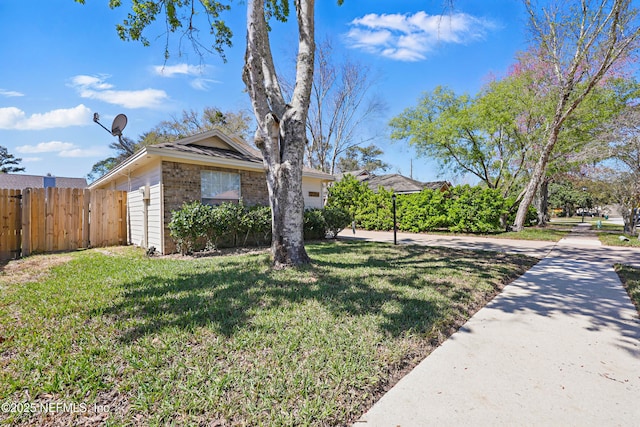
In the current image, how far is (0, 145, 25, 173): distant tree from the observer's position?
36081 millimetres

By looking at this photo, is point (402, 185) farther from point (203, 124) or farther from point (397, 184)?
point (203, 124)

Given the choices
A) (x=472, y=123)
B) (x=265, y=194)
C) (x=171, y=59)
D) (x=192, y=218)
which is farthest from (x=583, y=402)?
(x=472, y=123)

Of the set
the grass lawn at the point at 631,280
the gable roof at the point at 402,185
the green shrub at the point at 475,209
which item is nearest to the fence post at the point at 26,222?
the grass lawn at the point at 631,280

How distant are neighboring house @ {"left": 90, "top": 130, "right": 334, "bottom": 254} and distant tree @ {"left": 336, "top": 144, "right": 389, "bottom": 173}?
30697 mm

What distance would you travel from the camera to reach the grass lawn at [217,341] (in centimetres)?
182

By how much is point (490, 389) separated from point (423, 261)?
467 centimetres

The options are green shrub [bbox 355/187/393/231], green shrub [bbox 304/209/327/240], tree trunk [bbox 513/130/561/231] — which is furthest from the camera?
green shrub [bbox 355/187/393/231]

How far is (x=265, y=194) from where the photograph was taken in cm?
1023

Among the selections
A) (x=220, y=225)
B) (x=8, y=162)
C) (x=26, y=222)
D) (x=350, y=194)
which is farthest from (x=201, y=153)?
(x=8, y=162)

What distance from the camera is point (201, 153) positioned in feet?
27.4

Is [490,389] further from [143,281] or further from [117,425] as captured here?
[143,281]

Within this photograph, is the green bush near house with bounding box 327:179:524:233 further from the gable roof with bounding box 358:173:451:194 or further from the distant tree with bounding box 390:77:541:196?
the gable roof with bounding box 358:173:451:194

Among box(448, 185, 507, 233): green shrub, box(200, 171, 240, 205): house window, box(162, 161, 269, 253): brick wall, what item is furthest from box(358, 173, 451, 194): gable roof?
box(162, 161, 269, 253): brick wall

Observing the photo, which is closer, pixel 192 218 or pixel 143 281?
pixel 143 281
